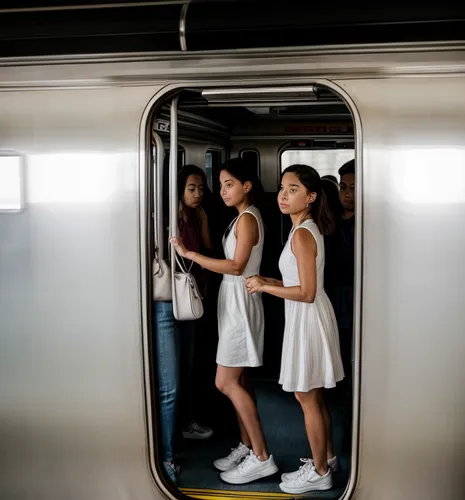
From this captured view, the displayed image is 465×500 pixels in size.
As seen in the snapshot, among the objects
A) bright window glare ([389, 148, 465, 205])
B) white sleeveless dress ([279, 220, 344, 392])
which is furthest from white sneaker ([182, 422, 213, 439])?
bright window glare ([389, 148, 465, 205])

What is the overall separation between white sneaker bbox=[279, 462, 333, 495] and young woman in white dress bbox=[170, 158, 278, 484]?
0.17m

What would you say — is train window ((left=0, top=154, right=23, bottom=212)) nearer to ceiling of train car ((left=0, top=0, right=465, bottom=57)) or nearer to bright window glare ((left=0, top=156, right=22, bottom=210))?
bright window glare ((left=0, top=156, right=22, bottom=210))

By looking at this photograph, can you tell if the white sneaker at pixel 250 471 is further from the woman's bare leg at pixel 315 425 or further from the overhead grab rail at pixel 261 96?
the overhead grab rail at pixel 261 96

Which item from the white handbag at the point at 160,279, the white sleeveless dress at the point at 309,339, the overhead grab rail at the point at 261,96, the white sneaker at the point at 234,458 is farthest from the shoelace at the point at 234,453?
the overhead grab rail at the point at 261,96

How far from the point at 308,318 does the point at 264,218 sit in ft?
2.87

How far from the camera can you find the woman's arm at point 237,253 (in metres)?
3.10

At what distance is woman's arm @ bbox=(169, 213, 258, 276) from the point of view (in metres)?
3.10

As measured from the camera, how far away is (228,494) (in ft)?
10.6

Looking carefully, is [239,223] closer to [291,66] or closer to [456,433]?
[291,66]

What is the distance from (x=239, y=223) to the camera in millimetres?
3180

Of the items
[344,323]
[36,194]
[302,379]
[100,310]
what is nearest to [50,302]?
[100,310]

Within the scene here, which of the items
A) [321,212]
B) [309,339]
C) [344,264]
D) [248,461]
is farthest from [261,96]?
[248,461]

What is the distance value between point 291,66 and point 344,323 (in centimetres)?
198

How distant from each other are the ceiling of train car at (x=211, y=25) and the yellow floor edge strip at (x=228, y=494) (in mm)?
2189
